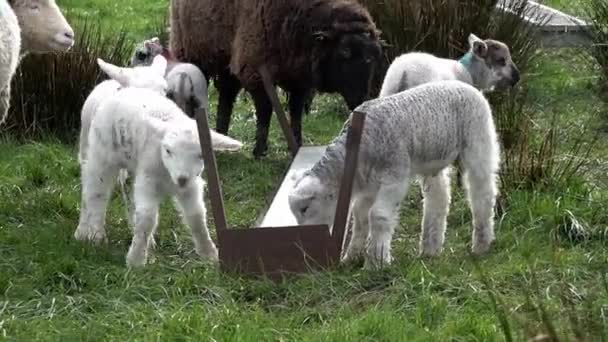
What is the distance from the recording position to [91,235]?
6824 millimetres

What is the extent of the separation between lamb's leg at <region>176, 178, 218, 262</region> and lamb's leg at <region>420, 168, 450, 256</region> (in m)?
1.24

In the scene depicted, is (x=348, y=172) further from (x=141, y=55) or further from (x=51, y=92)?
(x=51, y=92)

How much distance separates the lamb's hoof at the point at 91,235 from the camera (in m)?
6.78

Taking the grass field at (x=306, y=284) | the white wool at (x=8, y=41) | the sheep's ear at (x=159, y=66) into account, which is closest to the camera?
the grass field at (x=306, y=284)

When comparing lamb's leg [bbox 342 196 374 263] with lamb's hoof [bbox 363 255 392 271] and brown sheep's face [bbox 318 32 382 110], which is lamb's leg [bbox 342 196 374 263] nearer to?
lamb's hoof [bbox 363 255 392 271]

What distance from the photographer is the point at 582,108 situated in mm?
10625

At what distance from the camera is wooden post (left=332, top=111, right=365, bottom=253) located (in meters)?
5.93

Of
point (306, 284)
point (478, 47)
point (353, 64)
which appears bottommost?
→ point (353, 64)

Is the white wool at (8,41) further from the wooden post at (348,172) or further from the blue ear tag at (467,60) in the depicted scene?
the blue ear tag at (467,60)

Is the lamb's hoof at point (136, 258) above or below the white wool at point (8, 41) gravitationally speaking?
below

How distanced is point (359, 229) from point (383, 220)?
0.49 meters

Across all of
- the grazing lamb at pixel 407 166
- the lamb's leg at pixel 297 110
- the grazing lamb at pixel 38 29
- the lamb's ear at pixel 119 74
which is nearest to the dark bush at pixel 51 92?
the lamb's leg at pixel 297 110

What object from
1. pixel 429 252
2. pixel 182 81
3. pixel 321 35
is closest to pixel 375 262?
pixel 429 252

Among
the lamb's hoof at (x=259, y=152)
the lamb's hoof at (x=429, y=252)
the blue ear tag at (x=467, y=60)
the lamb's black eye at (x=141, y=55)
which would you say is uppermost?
the blue ear tag at (x=467, y=60)
